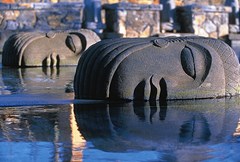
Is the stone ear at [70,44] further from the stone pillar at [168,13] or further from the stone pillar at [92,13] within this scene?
the stone pillar at [168,13]

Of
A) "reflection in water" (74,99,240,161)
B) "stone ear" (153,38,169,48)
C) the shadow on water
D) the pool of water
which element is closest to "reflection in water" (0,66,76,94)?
the shadow on water

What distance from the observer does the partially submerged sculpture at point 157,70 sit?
548 centimetres

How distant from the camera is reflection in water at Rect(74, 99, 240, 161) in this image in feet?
11.5

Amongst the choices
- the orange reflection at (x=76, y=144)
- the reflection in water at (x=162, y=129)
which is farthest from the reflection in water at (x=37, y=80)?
the orange reflection at (x=76, y=144)

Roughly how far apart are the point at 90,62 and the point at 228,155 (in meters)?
2.50

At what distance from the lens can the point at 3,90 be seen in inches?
265

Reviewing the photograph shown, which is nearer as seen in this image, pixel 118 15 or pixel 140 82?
pixel 140 82

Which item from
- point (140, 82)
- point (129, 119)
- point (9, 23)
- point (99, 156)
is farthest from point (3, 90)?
point (9, 23)

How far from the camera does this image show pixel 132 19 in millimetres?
17344

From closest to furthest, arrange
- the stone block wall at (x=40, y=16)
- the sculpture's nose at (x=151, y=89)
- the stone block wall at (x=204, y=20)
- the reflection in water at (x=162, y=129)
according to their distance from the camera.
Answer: the reflection in water at (x=162, y=129), the sculpture's nose at (x=151, y=89), the stone block wall at (x=40, y=16), the stone block wall at (x=204, y=20)

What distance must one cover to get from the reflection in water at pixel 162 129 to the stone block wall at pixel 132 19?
38.1ft

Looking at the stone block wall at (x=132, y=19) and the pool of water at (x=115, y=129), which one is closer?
the pool of water at (x=115, y=129)

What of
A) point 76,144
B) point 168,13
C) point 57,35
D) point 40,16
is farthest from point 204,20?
point 76,144

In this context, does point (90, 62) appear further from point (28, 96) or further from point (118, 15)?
point (118, 15)
